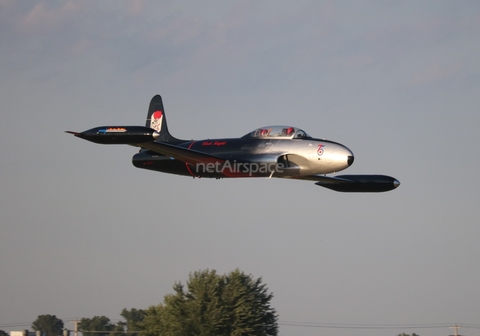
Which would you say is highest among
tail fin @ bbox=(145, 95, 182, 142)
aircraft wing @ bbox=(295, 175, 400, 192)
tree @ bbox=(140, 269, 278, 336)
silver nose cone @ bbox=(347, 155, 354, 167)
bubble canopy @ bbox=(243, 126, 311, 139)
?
tail fin @ bbox=(145, 95, 182, 142)

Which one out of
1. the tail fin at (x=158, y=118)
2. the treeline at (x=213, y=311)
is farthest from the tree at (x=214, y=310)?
the tail fin at (x=158, y=118)

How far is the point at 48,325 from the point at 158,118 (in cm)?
12243

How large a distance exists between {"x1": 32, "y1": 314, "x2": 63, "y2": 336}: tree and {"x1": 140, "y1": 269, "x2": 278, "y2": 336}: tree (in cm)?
10121

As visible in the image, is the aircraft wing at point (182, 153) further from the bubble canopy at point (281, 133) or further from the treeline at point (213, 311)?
the treeline at point (213, 311)

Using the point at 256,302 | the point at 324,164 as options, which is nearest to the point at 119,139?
the point at 324,164

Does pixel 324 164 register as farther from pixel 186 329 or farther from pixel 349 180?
pixel 186 329

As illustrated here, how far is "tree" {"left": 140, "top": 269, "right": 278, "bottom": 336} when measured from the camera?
195 feet

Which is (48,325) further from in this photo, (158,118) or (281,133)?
(281,133)

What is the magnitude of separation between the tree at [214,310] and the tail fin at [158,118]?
20233 mm

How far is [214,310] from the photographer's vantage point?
60.4 m

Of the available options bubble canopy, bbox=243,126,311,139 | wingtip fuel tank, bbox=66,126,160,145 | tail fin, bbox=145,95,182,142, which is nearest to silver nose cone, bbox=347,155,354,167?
bubble canopy, bbox=243,126,311,139

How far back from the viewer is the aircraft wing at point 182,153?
35562 millimetres

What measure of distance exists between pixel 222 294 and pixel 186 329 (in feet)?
16.9

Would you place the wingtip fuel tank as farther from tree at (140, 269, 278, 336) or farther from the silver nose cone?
tree at (140, 269, 278, 336)
